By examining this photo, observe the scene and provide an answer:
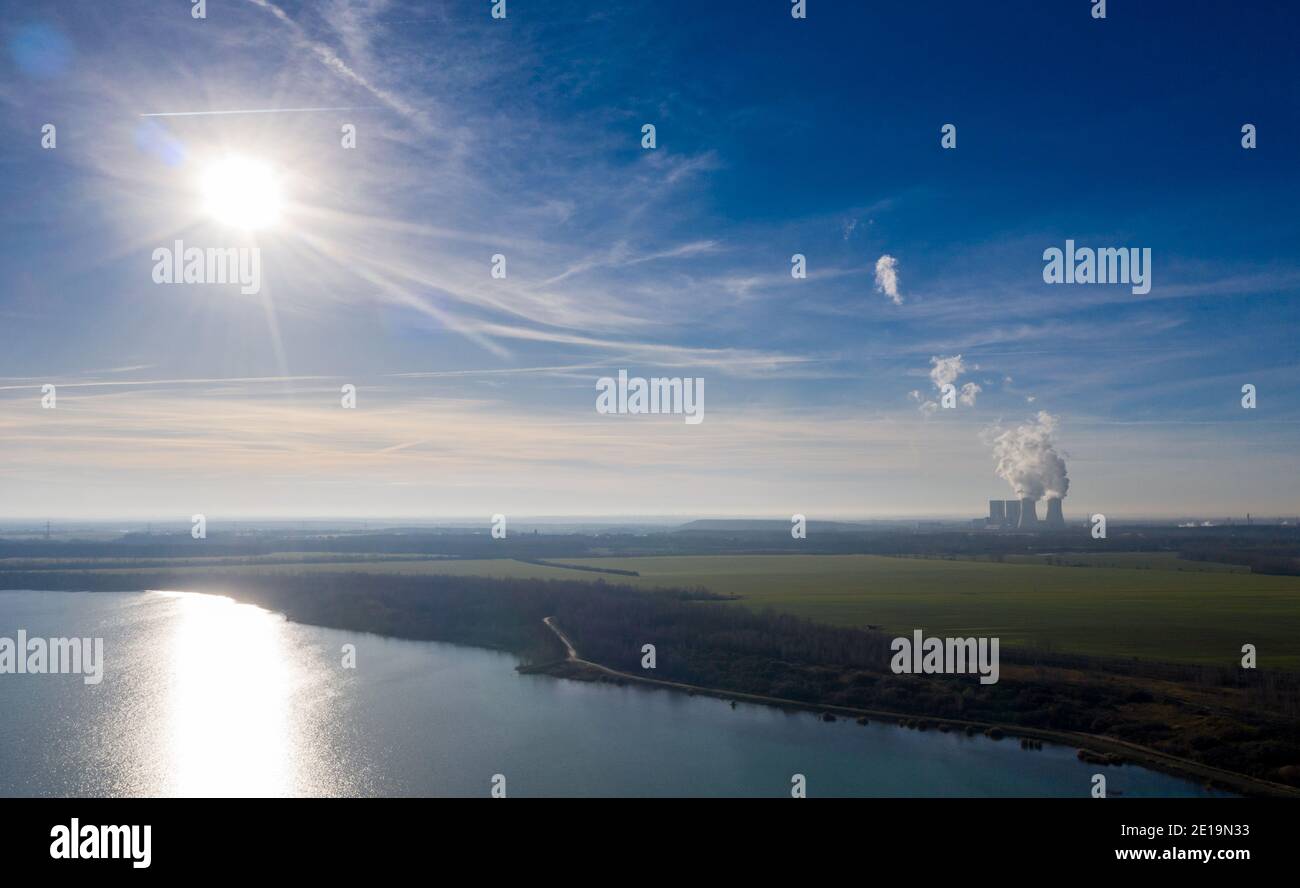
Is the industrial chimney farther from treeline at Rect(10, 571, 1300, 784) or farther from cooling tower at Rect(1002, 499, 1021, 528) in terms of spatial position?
treeline at Rect(10, 571, 1300, 784)

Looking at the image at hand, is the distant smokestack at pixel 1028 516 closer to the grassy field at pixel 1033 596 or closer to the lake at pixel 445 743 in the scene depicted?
the grassy field at pixel 1033 596

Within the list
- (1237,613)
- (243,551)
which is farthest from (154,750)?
(243,551)

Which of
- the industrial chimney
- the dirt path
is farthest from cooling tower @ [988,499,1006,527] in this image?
the dirt path

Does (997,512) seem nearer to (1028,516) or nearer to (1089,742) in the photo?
(1028,516)

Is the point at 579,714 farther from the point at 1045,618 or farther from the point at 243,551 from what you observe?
the point at 243,551
